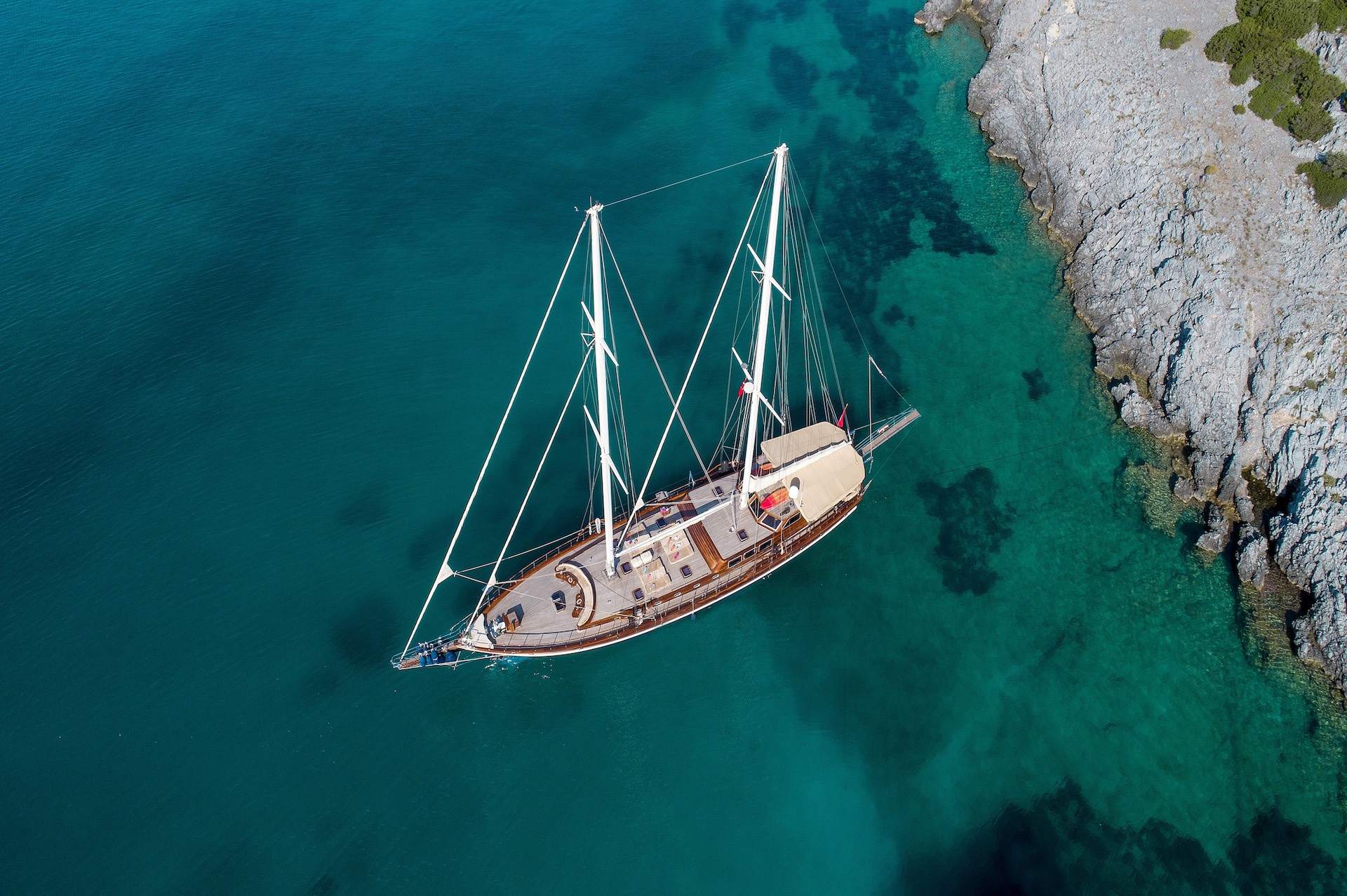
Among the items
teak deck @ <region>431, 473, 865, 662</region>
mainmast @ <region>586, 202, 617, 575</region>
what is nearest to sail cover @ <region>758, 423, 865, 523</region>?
teak deck @ <region>431, 473, 865, 662</region>

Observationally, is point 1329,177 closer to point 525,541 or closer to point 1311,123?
point 1311,123

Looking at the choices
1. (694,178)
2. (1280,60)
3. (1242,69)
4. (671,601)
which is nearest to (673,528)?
(671,601)

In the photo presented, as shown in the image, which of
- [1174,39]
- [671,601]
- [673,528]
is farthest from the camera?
[1174,39]

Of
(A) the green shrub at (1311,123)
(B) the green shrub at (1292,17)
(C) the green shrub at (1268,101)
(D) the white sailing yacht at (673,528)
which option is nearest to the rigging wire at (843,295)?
(D) the white sailing yacht at (673,528)

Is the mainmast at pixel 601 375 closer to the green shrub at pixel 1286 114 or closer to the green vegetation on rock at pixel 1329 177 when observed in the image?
the green vegetation on rock at pixel 1329 177

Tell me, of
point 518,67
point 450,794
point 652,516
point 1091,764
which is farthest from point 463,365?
point 1091,764

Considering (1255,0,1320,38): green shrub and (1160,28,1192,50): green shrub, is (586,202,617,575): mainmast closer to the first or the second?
(1160,28,1192,50): green shrub
